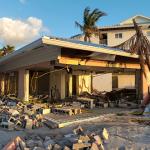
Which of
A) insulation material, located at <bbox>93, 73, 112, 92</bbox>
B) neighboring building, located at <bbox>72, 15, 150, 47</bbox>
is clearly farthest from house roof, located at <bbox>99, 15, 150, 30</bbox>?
insulation material, located at <bbox>93, 73, 112, 92</bbox>

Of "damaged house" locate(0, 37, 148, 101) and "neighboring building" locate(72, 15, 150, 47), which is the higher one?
"neighboring building" locate(72, 15, 150, 47)

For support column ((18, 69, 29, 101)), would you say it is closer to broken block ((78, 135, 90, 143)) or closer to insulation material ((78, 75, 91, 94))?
insulation material ((78, 75, 91, 94))

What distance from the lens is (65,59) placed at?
462 inches

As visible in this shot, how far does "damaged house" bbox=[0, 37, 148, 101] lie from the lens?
1169cm

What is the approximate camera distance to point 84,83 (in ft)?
72.3

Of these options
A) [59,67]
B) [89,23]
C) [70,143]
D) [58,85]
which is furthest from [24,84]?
[89,23]

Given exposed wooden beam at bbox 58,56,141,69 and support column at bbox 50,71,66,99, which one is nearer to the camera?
exposed wooden beam at bbox 58,56,141,69

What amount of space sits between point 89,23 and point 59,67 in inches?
854

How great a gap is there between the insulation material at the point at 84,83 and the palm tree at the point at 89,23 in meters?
14.8

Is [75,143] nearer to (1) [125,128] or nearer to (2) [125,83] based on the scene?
(1) [125,128]

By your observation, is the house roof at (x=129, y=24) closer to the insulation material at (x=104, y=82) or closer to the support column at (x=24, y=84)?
the insulation material at (x=104, y=82)

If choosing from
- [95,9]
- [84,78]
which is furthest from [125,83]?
[95,9]

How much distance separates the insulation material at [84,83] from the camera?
2156cm

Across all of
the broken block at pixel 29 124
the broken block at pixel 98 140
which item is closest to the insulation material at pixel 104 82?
the broken block at pixel 29 124
